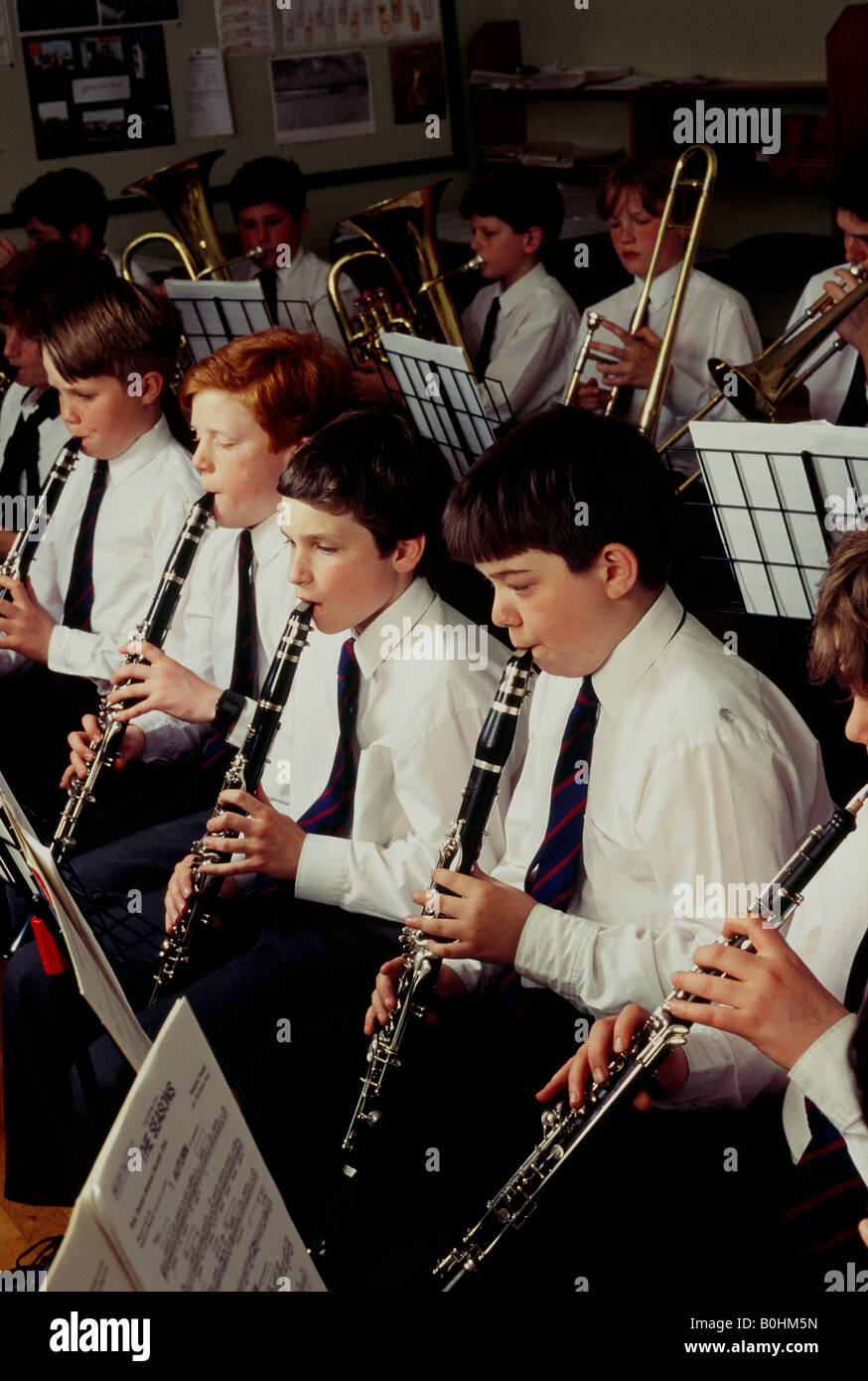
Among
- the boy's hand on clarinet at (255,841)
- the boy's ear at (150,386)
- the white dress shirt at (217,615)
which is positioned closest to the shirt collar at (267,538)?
the white dress shirt at (217,615)

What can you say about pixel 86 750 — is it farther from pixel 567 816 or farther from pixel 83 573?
pixel 567 816

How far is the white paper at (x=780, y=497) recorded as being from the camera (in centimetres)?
A: 199

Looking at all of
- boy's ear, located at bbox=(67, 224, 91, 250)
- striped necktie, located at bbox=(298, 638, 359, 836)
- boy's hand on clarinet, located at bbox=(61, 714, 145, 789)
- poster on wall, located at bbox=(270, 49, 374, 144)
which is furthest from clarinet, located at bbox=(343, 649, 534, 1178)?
poster on wall, located at bbox=(270, 49, 374, 144)

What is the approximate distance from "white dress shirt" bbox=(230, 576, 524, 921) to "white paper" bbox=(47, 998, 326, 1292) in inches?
33.4

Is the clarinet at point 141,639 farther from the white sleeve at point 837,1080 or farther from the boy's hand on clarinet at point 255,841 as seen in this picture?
the white sleeve at point 837,1080

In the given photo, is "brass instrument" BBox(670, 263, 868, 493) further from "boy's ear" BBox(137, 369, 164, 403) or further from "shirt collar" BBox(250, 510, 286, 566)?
"boy's ear" BBox(137, 369, 164, 403)

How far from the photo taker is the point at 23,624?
2.78m

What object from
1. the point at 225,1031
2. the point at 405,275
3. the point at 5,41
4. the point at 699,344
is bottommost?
the point at 225,1031

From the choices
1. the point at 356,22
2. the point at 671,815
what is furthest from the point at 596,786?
the point at 356,22

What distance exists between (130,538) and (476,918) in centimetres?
154

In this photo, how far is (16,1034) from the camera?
2125mm

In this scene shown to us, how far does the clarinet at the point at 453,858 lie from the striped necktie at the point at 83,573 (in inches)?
56.5

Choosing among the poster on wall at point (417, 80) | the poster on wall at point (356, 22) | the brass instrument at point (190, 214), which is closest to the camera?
the brass instrument at point (190, 214)

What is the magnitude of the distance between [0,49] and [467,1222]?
508 cm
